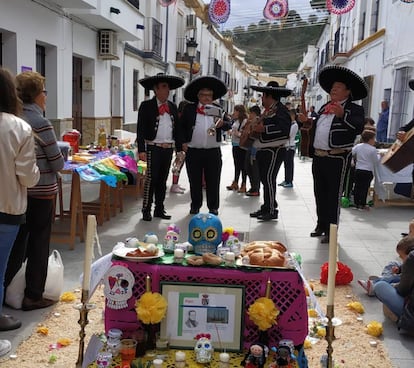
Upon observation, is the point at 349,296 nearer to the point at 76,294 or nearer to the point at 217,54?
the point at 76,294

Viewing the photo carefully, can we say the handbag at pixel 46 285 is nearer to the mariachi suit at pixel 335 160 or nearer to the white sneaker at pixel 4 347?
the white sneaker at pixel 4 347

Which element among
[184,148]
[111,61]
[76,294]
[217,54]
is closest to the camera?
[76,294]

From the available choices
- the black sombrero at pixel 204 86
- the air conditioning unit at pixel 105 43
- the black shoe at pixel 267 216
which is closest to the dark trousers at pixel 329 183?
the black shoe at pixel 267 216

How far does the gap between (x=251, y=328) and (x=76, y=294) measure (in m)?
1.84

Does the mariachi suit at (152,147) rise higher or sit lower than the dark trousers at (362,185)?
higher

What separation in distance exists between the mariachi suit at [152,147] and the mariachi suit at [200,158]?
0.13 metres

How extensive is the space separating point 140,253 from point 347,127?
10.9 feet

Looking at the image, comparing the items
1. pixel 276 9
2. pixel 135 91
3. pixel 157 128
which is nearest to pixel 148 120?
pixel 157 128

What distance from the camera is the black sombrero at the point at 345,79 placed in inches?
208

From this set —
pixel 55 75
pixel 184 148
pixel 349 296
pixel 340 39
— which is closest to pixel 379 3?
pixel 340 39

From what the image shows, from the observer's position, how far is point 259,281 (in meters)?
2.68

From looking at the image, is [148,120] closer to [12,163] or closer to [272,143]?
[272,143]

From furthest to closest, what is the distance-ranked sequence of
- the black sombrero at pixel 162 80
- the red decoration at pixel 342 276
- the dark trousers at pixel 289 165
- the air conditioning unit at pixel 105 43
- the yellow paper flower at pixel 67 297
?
the air conditioning unit at pixel 105 43 → the dark trousers at pixel 289 165 → the black sombrero at pixel 162 80 → the red decoration at pixel 342 276 → the yellow paper flower at pixel 67 297

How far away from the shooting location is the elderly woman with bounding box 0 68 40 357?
9.39 feet
